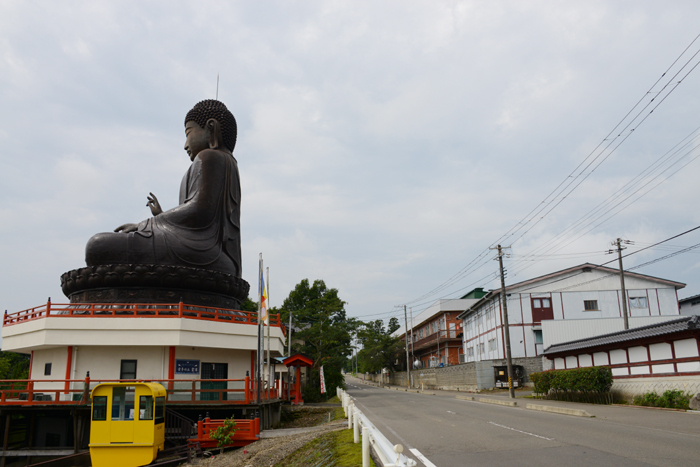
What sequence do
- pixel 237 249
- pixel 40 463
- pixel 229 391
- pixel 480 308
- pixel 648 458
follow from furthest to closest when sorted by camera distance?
pixel 480 308 → pixel 237 249 → pixel 229 391 → pixel 40 463 → pixel 648 458

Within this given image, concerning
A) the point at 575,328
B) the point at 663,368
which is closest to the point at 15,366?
the point at 575,328

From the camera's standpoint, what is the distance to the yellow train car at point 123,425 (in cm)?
1422

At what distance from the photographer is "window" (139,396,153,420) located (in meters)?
14.4

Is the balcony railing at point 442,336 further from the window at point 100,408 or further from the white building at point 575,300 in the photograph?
the window at point 100,408

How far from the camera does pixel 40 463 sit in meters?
15.6

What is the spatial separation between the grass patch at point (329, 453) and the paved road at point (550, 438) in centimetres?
115

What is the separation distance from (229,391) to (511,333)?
2760 cm

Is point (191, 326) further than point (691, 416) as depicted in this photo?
Yes

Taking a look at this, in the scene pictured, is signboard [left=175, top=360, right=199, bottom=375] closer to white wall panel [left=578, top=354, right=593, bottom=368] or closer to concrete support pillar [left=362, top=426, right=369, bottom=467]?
concrete support pillar [left=362, top=426, right=369, bottom=467]

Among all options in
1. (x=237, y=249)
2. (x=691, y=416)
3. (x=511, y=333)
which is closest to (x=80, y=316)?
(x=237, y=249)

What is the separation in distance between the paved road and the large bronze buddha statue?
10.5m

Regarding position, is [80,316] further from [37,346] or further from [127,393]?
[127,393]

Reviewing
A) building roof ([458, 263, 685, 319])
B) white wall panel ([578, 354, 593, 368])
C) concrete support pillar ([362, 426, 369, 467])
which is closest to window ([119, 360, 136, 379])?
concrete support pillar ([362, 426, 369, 467])

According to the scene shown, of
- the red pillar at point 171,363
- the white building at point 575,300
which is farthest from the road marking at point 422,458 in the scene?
the white building at point 575,300
